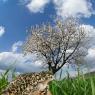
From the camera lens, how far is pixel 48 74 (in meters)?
3.26

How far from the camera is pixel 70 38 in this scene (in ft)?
236

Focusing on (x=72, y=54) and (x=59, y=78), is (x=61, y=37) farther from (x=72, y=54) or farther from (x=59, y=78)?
(x=59, y=78)

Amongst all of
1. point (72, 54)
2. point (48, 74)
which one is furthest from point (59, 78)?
point (72, 54)

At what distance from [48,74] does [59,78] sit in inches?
144

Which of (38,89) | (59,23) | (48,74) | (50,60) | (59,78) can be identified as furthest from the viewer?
(59,23)

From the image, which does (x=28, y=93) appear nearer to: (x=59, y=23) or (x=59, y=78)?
(x=59, y=78)

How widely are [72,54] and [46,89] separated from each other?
70889mm

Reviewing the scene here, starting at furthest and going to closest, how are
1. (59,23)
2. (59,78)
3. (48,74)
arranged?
(59,23), (59,78), (48,74)

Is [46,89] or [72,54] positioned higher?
[72,54]

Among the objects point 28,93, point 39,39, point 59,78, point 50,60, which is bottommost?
point 28,93

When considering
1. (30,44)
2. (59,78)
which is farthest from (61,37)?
(59,78)

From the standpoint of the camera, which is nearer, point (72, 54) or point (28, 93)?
point (28, 93)

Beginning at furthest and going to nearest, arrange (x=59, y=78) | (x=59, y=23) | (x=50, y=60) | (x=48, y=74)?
(x=59, y=23) → (x=50, y=60) → (x=59, y=78) → (x=48, y=74)

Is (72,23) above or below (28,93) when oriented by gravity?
above
